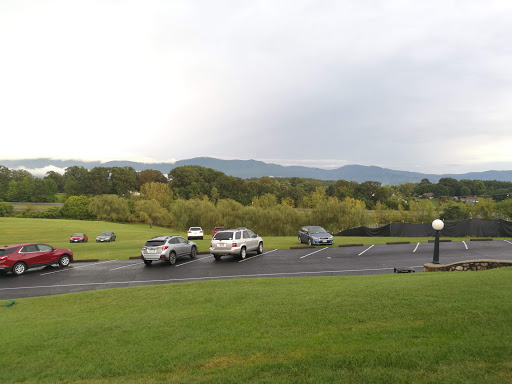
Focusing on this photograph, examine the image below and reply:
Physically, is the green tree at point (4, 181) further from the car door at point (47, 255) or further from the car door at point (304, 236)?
the car door at point (304, 236)

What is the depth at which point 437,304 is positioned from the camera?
721 centimetres

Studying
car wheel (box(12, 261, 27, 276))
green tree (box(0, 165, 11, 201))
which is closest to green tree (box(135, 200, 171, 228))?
car wheel (box(12, 261, 27, 276))

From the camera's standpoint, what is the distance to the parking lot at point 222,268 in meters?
15.2

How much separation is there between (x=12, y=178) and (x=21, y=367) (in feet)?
535

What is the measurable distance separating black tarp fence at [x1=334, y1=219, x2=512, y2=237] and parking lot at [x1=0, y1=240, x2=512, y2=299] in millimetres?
14534

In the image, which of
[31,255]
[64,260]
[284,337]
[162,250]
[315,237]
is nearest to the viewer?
[284,337]

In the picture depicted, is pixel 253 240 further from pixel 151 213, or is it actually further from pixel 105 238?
pixel 151 213

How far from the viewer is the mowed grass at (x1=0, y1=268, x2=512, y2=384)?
483 cm

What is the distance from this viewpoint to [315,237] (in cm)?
2789

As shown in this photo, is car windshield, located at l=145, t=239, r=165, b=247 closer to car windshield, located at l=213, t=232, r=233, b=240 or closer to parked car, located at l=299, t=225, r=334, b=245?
car windshield, located at l=213, t=232, r=233, b=240

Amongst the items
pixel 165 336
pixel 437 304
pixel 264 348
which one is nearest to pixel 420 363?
pixel 264 348

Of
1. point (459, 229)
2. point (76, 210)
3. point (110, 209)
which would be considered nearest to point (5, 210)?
point (76, 210)

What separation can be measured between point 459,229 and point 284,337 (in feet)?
127

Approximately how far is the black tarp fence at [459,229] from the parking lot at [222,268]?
1453 cm
